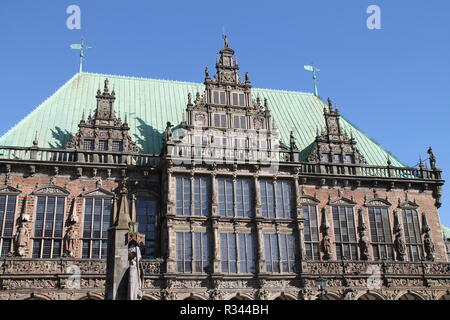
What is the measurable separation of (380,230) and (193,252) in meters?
11.7

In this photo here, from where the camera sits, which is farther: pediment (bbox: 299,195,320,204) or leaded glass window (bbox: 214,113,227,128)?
pediment (bbox: 299,195,320,204)

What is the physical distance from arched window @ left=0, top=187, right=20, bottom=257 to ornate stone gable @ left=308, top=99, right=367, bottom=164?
1665 cm

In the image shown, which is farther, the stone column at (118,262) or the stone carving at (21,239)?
the stone carving at (21,239)

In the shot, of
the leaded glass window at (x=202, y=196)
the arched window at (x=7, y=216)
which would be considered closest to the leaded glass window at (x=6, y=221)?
the arched window at (x=7, y=216)

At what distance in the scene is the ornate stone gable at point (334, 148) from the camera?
32156 mm

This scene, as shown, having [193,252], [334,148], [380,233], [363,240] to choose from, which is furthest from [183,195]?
[380,233]

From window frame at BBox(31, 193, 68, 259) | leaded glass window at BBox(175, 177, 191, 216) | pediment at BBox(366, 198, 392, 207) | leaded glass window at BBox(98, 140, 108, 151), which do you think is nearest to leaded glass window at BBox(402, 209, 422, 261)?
pediment at BBox(366, 198, 392, 207)

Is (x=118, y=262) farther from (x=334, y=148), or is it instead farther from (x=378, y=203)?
(x=378, y=203)

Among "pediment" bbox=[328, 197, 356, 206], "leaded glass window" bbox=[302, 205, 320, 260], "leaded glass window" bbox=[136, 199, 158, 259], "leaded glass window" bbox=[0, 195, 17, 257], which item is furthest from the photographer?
"pediment" bbox=[328, 197, 356, 206]

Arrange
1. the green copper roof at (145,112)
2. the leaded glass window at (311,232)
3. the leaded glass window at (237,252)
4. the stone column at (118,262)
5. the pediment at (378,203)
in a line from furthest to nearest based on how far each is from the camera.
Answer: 1. the pediment at (378,203)
2. the green copper roof at (145,112)
3. the leaded glass window at (311,232)
4. the leaded glass window at (237,252)
5. the stone column at (118,262)

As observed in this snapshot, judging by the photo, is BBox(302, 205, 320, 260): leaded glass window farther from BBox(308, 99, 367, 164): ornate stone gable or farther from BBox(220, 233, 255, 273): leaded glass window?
BBox(220, 233, 255, 273): leaded glass window

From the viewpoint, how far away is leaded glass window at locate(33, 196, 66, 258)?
25969 millimetres

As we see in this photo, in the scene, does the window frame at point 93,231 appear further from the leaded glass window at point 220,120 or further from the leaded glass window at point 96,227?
the leaded glass window at point 220,120

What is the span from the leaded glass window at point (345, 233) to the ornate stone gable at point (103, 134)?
12148mm
